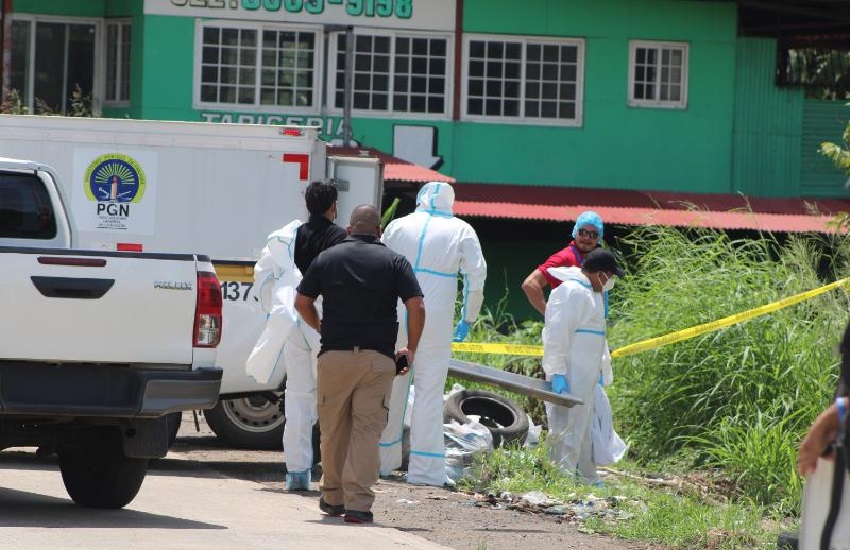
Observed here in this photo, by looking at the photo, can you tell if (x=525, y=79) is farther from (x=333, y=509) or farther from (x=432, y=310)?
(x=333, y=509)

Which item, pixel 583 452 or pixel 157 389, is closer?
pixel 157 389

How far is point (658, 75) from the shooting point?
2281 cm

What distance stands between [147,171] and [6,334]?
4.01 m

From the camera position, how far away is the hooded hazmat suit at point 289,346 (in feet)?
33.0

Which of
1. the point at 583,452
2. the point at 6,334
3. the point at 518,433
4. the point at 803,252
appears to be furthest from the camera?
the point at 803,252

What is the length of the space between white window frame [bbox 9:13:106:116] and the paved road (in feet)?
39.9

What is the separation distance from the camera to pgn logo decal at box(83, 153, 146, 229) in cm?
1164

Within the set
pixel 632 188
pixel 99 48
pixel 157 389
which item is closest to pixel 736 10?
pixel 632 188

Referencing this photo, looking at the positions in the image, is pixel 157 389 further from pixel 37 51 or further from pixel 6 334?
pixel 37 51

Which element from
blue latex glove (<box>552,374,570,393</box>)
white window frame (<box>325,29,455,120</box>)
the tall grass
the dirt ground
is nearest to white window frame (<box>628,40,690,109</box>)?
white window frame (<box>325,29,455,120</box>)

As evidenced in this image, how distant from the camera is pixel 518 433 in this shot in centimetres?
1192

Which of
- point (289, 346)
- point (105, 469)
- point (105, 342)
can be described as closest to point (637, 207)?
point (289, 346)

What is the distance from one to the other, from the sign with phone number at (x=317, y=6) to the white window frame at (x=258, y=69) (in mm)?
219

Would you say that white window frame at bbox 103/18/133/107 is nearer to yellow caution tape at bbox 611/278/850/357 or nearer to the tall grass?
the tall grass
